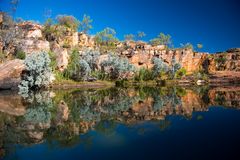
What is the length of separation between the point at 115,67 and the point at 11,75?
44.7m

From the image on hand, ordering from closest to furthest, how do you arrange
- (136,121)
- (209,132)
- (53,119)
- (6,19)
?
(209,132), (136,121), (53,119), (6,19)

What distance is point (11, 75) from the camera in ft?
212

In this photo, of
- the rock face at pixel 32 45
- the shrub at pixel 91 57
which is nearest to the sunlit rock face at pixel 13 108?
the rock face at pixel 32 45

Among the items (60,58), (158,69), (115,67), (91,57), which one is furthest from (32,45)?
(158,69)

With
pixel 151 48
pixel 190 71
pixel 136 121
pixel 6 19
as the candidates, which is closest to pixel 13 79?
pixel 6 19

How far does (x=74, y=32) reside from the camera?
119688 mm

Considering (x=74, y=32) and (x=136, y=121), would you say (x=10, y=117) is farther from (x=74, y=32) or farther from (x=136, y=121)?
A: (x=74, y=32)

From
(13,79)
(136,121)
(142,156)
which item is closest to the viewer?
(142,156)

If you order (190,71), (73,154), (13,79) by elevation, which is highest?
(190,71)

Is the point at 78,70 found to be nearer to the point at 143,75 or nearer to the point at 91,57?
the point at 91,57

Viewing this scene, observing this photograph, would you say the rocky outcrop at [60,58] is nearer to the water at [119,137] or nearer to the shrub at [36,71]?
the shrub at [36,71]

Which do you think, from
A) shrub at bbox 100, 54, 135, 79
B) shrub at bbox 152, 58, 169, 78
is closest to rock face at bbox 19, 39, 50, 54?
shrub at bbox 100, 54, 135, 79

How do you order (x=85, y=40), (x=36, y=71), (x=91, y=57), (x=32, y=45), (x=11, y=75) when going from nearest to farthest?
(x=36, y=71)
(x=11, y=75)
(x=32, y=45)
(x=91, y=57)
(x=85, y=40)

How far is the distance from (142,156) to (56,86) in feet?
225
